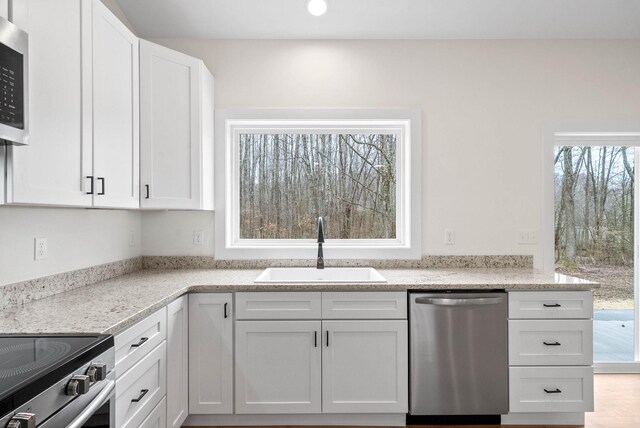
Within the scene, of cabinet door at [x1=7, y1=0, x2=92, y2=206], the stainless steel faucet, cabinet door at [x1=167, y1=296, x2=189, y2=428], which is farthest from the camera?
the stainless steel faucet

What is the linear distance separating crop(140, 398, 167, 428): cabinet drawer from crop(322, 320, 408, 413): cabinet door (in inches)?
33.1

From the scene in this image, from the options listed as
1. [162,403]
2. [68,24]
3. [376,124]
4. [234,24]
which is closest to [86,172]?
[68,24]

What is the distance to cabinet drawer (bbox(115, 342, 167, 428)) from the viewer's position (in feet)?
5.39

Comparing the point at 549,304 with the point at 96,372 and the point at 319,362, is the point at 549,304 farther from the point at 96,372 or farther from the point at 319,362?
the point at 96,372

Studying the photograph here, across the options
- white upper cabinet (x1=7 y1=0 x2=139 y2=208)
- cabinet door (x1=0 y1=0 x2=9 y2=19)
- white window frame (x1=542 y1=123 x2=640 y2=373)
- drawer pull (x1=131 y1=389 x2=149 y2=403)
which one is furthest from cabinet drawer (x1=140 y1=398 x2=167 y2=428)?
white window frame (x1=542 y1=123 x2=640 y2=373)

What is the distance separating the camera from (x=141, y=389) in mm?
1815

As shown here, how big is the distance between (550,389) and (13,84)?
9.35 feet

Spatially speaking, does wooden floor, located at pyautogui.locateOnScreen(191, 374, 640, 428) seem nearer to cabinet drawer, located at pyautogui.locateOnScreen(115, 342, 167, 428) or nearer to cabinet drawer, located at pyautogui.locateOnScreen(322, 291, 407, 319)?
cabinet drawer, located at pyautogui.locateOnScreen(322, 291, 407, 319)

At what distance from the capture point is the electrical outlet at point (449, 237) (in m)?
3.00

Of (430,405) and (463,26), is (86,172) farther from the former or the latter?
(463,26)

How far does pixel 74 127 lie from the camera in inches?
67.7

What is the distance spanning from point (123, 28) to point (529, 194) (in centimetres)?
273

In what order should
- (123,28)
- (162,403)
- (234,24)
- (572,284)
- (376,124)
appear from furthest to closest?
(376,124) → (234,24) → (572,284) → (123,28) → (162,403)

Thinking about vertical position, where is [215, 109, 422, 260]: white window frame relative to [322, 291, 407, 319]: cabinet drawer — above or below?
above
